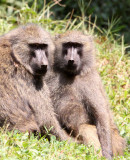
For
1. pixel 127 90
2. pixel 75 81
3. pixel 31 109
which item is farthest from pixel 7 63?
pixel 127 90

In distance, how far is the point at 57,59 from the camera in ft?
17.7

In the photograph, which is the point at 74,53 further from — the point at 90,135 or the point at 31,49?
the point at 90,135

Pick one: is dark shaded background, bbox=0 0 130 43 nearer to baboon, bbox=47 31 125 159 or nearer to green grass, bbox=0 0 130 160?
green grass, bbox=0 0 130 160

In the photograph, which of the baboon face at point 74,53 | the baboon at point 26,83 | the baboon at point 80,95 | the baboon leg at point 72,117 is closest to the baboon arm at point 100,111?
the baboon at point 80,95

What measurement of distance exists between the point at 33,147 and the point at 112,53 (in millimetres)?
3623

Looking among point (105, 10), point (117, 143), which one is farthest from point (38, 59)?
point (105, 10)

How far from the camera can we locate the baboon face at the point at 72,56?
5.20m

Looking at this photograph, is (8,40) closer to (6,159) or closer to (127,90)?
(6,159)

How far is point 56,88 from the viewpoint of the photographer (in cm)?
531

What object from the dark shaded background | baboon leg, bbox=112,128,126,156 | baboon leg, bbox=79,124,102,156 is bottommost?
baboon leg, bbox=112,128,126,156

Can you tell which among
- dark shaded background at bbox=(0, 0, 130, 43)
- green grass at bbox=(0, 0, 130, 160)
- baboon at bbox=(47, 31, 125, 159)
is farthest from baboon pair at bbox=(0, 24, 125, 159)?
dark shaded background at bbox=(0, 0, 130, 43)

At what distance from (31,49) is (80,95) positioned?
1.00 metres

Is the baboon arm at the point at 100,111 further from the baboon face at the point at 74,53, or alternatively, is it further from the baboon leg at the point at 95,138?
the baboon face at the point at 74,53

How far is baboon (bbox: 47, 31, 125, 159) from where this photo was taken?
512 cm
